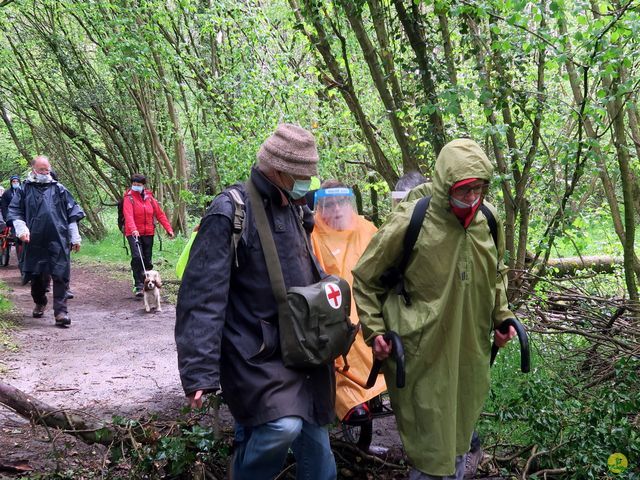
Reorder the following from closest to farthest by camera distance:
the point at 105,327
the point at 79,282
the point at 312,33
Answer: the point at 312,33 → the point at 105,327 → the point at 79,282

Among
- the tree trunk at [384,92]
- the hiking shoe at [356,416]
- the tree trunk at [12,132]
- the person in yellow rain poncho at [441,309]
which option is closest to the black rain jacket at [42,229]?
the tree trunk at [384,92]

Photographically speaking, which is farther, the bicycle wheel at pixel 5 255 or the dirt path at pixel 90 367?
the bicycle wheel at pixel 5 255

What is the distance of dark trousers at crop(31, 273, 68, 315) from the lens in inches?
333

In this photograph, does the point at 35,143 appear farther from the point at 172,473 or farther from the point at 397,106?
the point at 172,473

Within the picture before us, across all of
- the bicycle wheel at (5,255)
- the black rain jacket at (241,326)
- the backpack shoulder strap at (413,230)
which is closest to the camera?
the black rain jacket at (241,326)

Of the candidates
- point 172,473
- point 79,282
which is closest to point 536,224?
point 172,473

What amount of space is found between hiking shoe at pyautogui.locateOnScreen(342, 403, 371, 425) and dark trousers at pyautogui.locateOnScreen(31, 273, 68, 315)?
587cm

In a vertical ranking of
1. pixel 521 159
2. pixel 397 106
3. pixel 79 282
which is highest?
pixel 397 106

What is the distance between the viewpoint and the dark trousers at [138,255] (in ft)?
36.2

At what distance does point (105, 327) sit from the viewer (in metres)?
8.91

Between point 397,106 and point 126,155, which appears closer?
point 397,106

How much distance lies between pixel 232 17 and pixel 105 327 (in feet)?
20.1

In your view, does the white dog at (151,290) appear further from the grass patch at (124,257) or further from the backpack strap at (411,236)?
the backpack strap at (411,236)

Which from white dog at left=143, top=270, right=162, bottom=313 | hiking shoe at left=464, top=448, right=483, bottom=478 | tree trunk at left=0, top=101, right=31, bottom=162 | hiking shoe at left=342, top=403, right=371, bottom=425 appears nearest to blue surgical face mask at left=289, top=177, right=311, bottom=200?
hiking shoe at left=342, top=403, right=371, bottom=425
